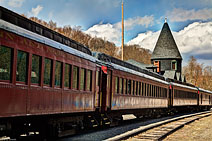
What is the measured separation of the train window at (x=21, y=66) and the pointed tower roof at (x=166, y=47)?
84973 mm

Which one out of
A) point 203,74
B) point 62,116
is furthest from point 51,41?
point 203,74

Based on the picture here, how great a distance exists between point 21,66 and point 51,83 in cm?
162

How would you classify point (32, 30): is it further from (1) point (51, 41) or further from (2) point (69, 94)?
(2) point (69, 94)

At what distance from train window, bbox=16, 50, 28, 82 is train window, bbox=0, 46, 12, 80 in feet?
1.07

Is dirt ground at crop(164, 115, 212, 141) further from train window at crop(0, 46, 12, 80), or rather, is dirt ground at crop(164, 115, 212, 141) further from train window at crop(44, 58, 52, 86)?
train window at crop(0, 46, 12, 80)

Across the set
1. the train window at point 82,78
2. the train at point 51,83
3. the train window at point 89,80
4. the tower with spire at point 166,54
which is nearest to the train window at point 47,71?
the train at point 51,83

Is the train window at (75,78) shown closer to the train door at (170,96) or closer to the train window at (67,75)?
the train window at (67,75)

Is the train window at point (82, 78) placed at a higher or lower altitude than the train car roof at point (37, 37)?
lower

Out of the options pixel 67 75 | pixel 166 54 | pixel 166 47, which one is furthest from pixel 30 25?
pixel 166 47

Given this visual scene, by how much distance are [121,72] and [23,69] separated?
361 inches

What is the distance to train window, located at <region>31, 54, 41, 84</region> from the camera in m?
8.12

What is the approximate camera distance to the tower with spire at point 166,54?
8969 cm

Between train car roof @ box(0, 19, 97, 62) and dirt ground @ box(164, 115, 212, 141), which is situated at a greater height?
train car roof @ box(0, 19, 97, 62)

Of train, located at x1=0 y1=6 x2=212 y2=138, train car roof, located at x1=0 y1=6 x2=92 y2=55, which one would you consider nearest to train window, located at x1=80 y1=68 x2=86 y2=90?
train, located at x1=0 y1=6 x2=212 y2=138
